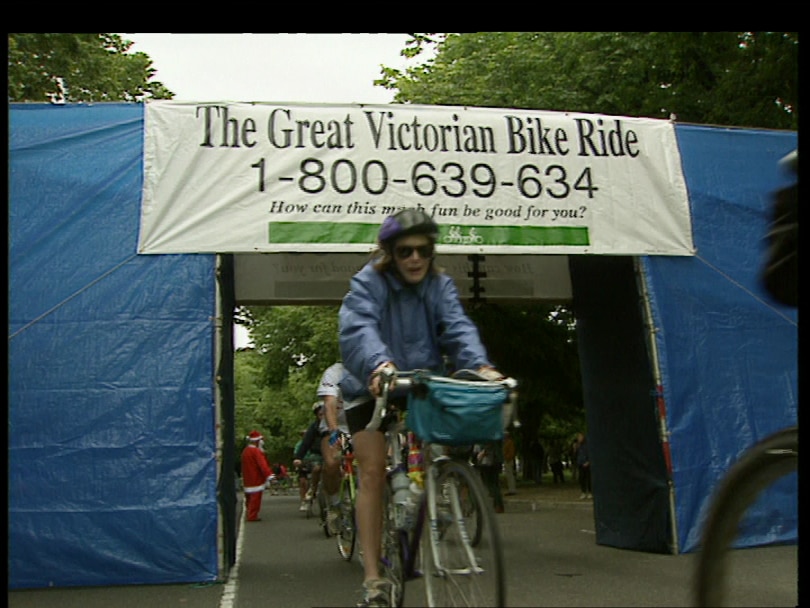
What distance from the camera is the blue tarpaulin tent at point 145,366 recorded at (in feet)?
26.9

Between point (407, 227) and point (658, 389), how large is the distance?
5332 millimetres

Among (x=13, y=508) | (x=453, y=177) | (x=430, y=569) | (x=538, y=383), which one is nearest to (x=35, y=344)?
(x=13, y=508)

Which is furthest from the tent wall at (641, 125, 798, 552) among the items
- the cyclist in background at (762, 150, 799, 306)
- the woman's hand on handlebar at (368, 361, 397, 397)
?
the cyclist in background at (762, 150, 799, 306)

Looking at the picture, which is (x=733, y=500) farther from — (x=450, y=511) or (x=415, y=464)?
(x=415, y=464)

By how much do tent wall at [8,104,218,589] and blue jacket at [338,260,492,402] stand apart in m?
3.95

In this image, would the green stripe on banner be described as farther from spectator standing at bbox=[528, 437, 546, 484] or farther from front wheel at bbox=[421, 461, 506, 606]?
spectator standing at bbox=[528, 437, 546, 484]

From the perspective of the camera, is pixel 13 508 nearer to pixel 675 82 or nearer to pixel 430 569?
pixel 430 569

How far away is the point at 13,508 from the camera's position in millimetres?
8102

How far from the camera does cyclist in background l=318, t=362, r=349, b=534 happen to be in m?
9.36

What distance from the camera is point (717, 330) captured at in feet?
31.4

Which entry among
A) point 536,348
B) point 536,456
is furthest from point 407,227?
point 536,456

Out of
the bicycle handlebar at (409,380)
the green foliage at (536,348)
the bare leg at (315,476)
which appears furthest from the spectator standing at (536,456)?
the bicycle handlebar at (409,380)

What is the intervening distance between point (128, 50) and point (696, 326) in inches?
726

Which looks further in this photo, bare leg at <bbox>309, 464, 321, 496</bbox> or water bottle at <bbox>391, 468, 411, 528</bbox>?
bare leg at <bbox>309, 464, 321, 496</bbox>
